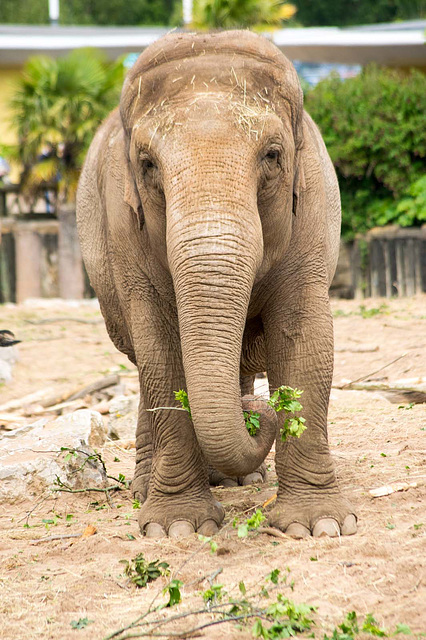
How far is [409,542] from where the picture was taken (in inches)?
183

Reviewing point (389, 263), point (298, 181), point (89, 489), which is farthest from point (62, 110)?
point (298, 181)

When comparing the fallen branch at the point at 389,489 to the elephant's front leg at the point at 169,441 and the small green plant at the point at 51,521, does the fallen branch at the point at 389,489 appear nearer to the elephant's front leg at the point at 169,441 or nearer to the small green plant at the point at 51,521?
the elephant's front leg at the point at 169,441

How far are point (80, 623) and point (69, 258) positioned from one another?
1576 centimetres

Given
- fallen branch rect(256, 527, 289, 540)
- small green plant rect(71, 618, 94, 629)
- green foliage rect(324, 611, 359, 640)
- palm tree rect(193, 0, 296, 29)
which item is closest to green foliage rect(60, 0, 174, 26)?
palm tree rect(193, 0, 296, 29)

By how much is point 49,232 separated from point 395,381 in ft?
38.5

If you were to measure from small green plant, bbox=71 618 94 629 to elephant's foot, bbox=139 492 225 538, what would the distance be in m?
1.27

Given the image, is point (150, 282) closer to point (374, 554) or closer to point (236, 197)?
point (236, 197)

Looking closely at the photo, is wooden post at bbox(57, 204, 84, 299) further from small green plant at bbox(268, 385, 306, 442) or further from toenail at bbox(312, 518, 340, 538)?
toenail at bbox(312, 518, 340, 538)

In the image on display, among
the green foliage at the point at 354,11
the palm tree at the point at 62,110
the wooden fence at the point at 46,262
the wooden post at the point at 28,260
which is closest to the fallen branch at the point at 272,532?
the wooden fence at the point at 46,262

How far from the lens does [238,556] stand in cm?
480

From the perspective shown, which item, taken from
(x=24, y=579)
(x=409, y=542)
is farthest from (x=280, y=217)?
(x=24, y=579)

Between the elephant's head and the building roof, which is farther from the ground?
the building roof

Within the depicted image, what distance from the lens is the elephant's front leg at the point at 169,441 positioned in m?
5.46

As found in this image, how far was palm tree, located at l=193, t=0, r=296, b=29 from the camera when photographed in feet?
68.6
